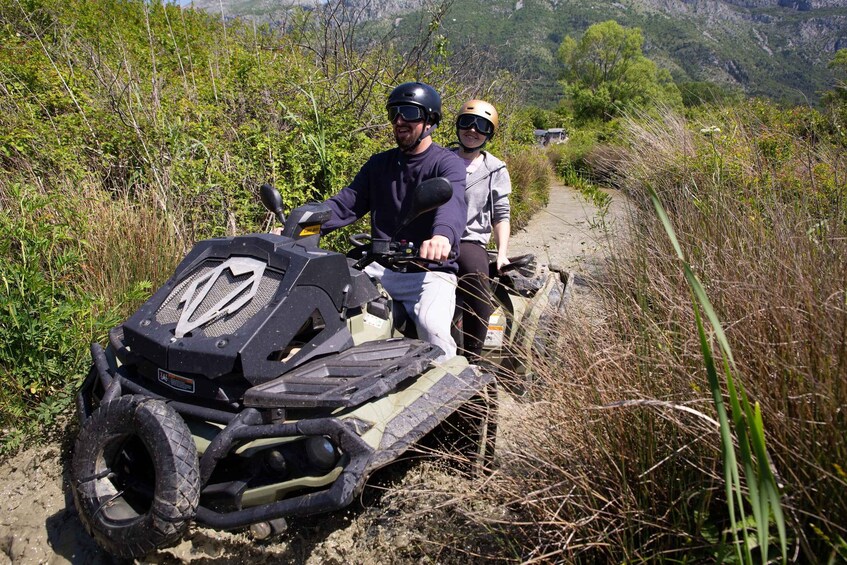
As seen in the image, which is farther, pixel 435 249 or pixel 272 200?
pixel 272 200

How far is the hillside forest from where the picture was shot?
1.85m

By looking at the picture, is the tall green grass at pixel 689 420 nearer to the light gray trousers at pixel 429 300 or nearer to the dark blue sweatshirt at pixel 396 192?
the light gray trousers at pixel 429 300

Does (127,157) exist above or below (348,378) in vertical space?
above

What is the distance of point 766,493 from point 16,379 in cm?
390

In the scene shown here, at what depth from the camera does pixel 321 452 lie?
2289 millimetres

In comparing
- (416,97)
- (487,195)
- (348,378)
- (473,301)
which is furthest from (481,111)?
(348,378)

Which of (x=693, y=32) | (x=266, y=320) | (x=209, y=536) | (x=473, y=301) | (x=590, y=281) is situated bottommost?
(x=209, y=536)

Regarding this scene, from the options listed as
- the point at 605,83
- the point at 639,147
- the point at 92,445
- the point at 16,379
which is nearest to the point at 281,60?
the point at 639,147

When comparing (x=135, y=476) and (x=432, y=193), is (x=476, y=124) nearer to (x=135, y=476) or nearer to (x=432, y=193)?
(x=432, y=193)

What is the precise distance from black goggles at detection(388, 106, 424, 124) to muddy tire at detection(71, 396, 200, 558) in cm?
213

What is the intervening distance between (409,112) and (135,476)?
7.90ft

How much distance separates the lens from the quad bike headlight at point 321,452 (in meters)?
2.28

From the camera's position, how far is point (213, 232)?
207 inches

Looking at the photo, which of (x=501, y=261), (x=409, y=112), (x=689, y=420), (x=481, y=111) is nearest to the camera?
(x=689, y=420)
